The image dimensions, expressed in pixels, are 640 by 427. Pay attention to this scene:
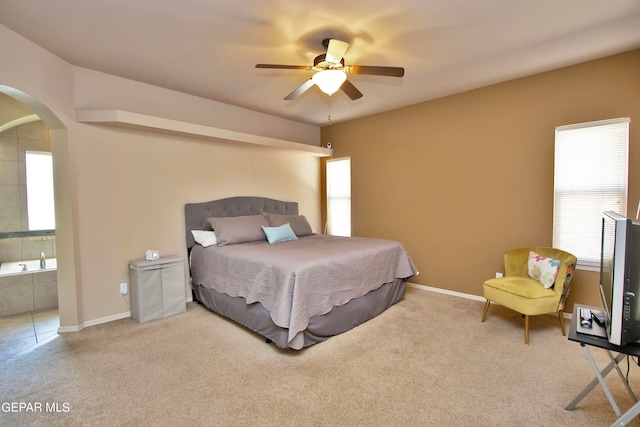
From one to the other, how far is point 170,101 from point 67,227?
5.87 ft

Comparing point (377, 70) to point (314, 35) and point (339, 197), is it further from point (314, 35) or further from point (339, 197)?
point (339, 197)

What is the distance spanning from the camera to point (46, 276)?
12.2 ft

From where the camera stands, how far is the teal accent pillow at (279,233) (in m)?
3.95

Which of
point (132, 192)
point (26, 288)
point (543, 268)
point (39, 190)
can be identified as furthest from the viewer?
point (39, 190)

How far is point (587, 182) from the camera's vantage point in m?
3.04

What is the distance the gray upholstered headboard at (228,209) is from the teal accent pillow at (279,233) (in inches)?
23.2

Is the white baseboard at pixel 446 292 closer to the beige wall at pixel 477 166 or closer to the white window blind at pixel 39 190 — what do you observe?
the beige wall at pixel 477 166

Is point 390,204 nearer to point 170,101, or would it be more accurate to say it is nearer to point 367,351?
point 367,351

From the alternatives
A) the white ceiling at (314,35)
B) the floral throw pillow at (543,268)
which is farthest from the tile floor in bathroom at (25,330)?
the floral throw pillow at (543,268)

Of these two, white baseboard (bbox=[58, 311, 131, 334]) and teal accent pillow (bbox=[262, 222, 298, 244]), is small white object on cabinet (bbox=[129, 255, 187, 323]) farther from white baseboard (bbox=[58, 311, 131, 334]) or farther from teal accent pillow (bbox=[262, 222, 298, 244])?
teal accent pillow (bbox=[262, 222, 298, 244])

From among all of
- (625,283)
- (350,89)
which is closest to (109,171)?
(350,89)

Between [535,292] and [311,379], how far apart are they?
2106 mm

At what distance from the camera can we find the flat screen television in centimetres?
134

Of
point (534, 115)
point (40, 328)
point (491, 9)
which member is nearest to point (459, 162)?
point (534, 115)
